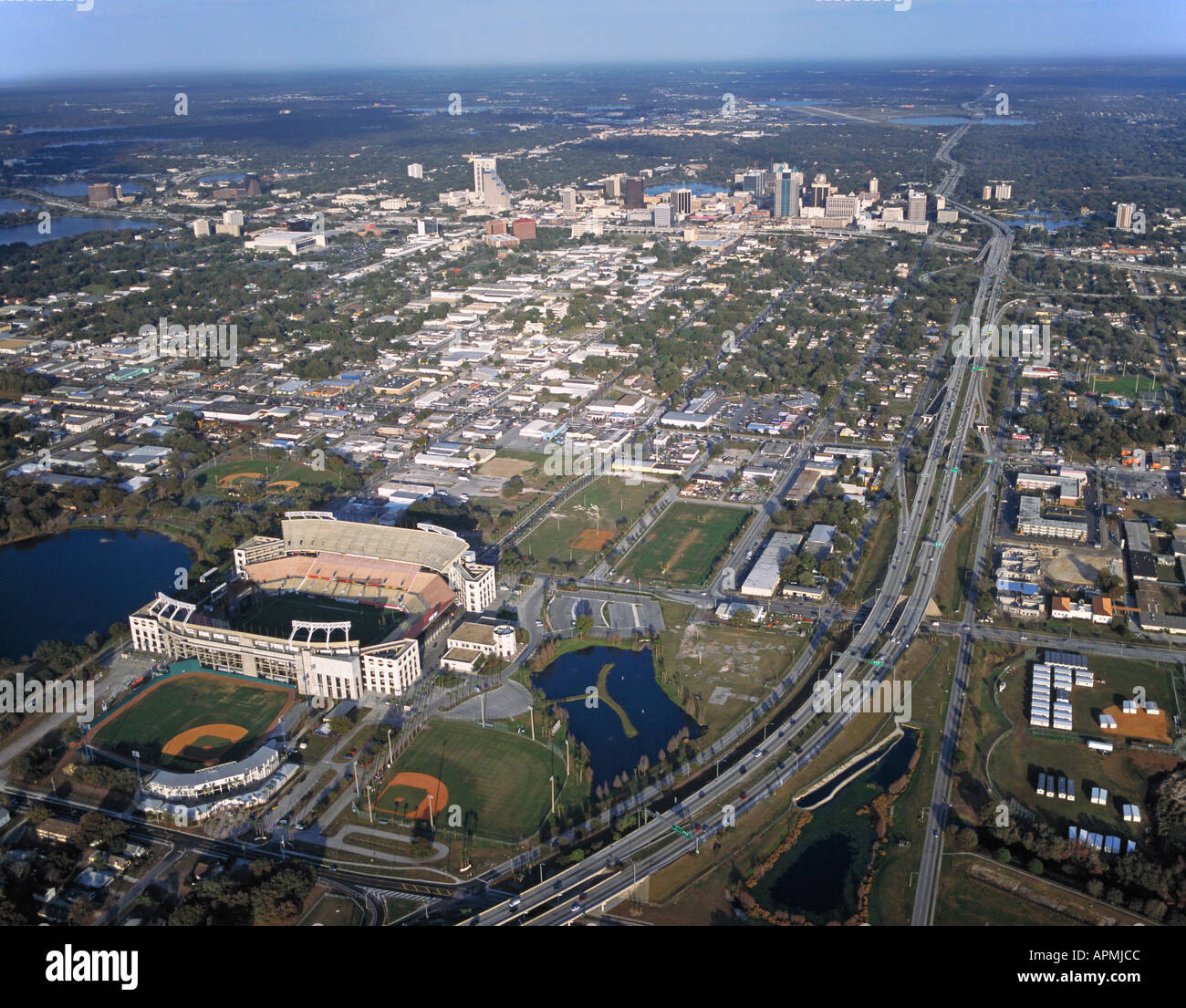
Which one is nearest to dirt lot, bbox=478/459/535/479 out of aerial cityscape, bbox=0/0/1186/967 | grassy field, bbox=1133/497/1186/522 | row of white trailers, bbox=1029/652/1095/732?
aerial cityscape, bbox=0/0/1186/967

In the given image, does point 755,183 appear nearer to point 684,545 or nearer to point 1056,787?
point 684,545

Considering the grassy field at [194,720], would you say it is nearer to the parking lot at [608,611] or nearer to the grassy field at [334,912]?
the grassy field at [334,912]

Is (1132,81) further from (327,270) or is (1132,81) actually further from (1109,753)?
(1109,753)

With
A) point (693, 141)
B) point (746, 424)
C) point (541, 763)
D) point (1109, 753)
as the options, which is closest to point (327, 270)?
point (746, 424)

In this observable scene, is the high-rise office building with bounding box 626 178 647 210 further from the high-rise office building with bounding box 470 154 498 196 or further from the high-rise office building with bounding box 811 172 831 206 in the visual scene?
the high-rise office building with bounding box 811 172 831 206

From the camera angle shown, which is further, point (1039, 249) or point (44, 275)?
point (1039, 249)

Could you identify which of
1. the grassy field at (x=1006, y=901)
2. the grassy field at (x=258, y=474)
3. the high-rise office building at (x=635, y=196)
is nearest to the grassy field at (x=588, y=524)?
the grassy field at (x=258, y=474)
